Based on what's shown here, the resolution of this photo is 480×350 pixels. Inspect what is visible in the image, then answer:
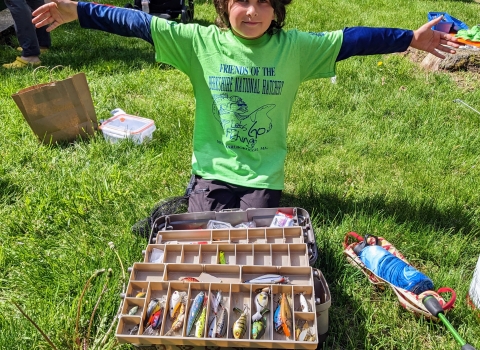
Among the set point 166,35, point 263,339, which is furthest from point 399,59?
point 263,339

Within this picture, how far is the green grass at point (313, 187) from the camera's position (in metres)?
2.00

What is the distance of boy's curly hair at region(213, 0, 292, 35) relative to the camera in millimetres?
2246

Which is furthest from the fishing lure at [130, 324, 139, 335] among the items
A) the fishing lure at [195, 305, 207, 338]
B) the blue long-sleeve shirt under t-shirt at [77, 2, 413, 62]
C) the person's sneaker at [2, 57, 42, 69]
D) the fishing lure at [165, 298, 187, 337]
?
the person's sneaker at [2, 57, 42, 69]

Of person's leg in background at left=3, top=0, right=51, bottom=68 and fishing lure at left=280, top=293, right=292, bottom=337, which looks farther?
person's leg in background at left=3, top=0, right=51, bottom=68

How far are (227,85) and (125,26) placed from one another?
2.05 ft

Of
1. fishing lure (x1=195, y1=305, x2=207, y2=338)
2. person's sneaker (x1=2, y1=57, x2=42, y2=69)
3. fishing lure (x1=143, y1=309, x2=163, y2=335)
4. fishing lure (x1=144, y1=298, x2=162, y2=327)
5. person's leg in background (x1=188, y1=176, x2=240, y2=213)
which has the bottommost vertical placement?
person's sneaker (x1=2, y1=57, x2=42, y2=69)

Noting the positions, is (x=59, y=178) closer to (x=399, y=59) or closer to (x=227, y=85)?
(x=227, y=85)

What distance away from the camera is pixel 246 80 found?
2.35 metres

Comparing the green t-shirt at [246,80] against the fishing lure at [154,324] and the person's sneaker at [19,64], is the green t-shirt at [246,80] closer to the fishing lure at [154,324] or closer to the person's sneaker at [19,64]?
the fishing lure at [154,324]

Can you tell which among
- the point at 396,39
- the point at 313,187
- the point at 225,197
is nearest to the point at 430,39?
the point at 396,39

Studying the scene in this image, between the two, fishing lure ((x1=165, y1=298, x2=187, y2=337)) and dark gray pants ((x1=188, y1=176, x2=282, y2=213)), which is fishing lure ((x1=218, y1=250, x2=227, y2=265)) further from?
dark gray pants ((x1=188, y1=176, x2=282, y2=213))

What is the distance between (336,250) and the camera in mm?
2354

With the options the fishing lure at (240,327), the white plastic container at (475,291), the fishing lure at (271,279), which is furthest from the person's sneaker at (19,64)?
the white plastic container at (475,291)

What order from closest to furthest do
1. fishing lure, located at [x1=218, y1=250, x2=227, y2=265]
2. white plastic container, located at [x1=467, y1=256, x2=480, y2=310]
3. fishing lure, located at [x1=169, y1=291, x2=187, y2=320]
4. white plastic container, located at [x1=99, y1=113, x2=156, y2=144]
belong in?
fishing lure, located at [x1=169, y1=291, x2=187, y2=320] < fishing lure, located at [x1=218, y1=250, x2=227, y2=265] < white plastic container, located at [x1=467, y1=256, x2=480, y2=310] < white plastic container, located at [x1=99, y1=113, x2=156, y2=144]
